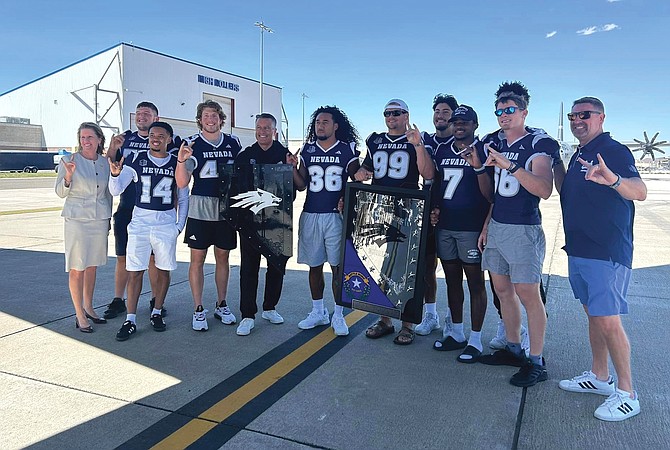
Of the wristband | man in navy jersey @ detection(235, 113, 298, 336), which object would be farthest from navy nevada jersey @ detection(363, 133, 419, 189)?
the wristband

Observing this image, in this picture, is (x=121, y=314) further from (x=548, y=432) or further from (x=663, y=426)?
(x=663, y=426)

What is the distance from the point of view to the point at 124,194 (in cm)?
525

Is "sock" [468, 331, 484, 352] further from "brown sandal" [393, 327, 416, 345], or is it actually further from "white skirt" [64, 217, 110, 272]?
"white skirt" [64, 217, 110, 272]

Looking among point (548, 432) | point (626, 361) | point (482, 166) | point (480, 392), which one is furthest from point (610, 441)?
point (482, 166)

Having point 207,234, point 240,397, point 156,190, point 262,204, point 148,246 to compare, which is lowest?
point 240,397

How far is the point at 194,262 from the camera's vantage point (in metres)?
4.75

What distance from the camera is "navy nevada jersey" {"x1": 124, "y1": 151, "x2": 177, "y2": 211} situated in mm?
4566

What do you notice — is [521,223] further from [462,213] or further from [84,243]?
[84,243]

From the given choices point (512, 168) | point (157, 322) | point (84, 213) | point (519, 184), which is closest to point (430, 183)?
point (519, 184)

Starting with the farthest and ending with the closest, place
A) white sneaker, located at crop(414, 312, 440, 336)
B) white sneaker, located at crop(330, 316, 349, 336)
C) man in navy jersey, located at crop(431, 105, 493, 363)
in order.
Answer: white sneaker, located at crop(414, 312, 440, 336), white sneaker, located at crop(330, 316, 349, 336), man in navy jersey, located at crop(431, 105, 493, 363)

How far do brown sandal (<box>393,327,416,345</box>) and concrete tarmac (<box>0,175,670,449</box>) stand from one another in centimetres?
9

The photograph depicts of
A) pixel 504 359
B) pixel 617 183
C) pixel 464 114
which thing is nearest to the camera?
pixel 617 183

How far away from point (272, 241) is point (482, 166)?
2033 mm

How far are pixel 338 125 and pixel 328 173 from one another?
514mm
